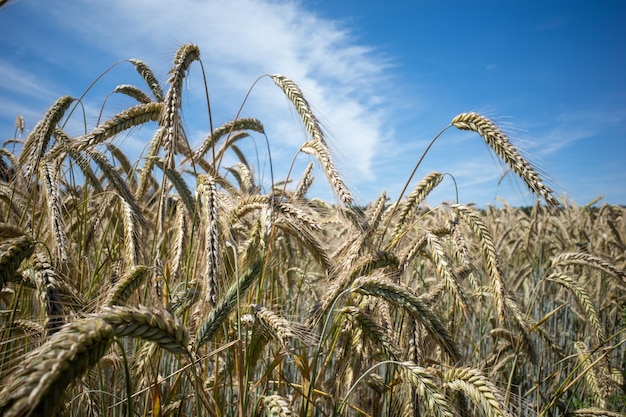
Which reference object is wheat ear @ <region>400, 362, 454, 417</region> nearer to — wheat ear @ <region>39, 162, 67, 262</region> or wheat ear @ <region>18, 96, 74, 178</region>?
wheat ear @ <region>39, 162, 67, 262</region>

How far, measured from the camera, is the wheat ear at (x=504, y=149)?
1836mm

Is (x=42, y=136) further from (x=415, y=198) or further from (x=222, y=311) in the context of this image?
(x=415, y=198)

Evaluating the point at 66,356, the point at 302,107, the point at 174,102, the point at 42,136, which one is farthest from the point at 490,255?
the point at 42,136

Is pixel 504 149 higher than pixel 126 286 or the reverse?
higher

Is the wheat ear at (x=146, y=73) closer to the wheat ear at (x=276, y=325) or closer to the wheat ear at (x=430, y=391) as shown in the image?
the wheat ear at (x=276, y=325)

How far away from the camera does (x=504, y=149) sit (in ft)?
6.58

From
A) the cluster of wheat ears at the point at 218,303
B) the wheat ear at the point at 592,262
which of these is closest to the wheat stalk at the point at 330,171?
the cluster of wheat ears at the point at 218,303

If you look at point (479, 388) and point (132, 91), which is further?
point (132, 91)

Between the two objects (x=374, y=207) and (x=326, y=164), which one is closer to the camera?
(x=326, y=164)

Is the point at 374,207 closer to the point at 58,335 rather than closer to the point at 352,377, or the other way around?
the point at 352,377

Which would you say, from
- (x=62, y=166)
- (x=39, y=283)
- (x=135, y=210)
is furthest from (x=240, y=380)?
(x=62, y=166)

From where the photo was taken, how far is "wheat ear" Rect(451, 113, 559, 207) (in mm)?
1836

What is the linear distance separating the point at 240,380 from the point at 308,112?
4.57 feet

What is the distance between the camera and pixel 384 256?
6.68ft
